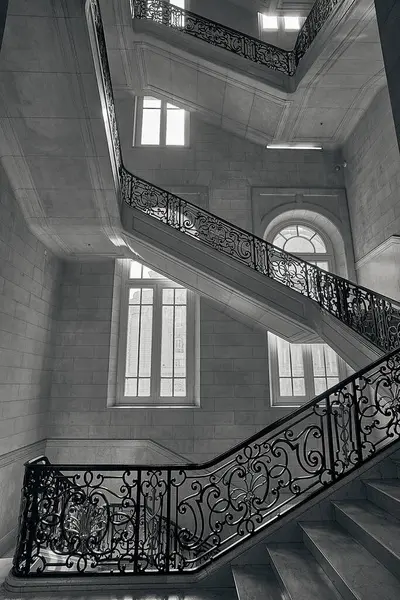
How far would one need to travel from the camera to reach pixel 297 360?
8.91 metres

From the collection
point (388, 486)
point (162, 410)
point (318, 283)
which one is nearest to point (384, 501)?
point (388, 486)

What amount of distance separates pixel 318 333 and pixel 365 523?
3.48m

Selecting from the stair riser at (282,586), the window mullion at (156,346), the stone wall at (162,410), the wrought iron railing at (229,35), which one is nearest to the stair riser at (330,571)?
the stair riser at (282,586)

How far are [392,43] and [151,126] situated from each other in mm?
8751

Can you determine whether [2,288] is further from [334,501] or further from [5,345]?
[334,501]

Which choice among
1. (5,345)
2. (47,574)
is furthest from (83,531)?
(5,345)

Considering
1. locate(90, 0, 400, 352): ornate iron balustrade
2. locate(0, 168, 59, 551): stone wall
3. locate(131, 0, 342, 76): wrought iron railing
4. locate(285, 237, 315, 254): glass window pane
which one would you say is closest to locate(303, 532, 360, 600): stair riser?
locate(90, 0, 400, 352): ornate iron balustrade

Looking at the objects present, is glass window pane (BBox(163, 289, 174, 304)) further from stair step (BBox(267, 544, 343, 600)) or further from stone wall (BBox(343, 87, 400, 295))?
stair step (BBox(267, 544, 343, 600))

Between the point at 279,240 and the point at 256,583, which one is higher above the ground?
the point at 279,240

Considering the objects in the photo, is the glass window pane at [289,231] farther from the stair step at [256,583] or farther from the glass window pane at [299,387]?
the stair step at [256,583]

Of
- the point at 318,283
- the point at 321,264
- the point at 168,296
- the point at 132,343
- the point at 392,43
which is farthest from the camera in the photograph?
the point at 321,264

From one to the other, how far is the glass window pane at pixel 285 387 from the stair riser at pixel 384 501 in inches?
200

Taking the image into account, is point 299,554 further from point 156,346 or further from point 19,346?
point 156,346

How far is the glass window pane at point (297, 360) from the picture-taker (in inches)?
348
